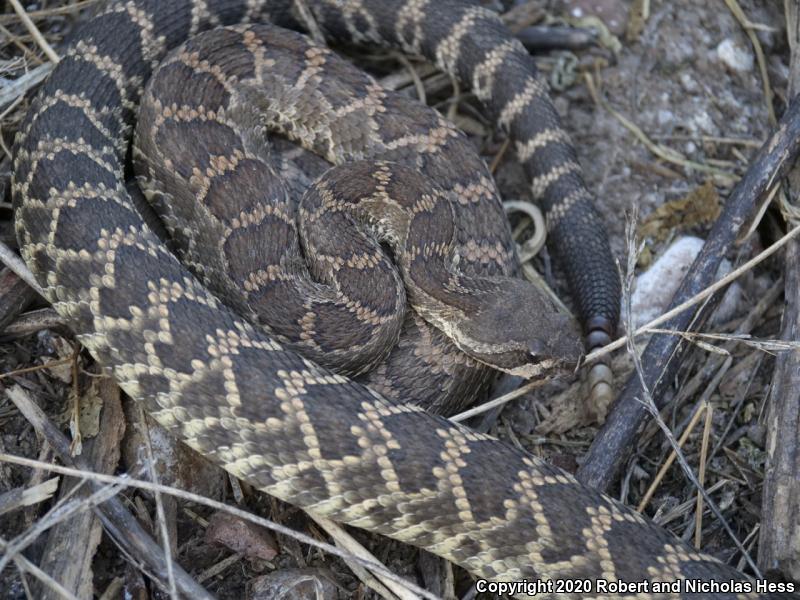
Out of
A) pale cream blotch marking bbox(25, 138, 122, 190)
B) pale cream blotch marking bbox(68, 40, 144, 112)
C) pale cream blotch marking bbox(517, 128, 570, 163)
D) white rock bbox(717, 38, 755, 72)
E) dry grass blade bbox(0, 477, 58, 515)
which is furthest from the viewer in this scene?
white rock bbox(717, 38, 755, 72)

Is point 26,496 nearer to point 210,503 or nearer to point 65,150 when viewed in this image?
point 210,503

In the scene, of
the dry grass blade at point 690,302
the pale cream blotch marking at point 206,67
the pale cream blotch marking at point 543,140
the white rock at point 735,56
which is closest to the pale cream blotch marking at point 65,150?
the pale cream blotch marking at point 206,67

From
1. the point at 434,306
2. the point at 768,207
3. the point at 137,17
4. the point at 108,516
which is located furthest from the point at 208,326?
the point at 768,207

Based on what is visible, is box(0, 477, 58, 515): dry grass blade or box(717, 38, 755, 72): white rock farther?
box(717, 38, 755, 72): white rock

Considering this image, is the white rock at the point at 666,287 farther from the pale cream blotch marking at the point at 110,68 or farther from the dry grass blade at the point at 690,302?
the pale cream blotch marking at the point at 110,68

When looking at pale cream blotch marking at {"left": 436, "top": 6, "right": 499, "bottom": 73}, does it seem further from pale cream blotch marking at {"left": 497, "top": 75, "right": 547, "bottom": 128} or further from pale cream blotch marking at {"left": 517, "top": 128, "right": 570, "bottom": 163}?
pale cream blotch marking at {"left": 517, "top": 128, "right": 570, "bottom": 163}

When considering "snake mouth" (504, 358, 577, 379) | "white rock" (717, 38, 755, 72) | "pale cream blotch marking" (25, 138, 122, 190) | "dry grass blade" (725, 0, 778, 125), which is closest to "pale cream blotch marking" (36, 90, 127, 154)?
"pale cream blotch marking" (25, 138, 122, 190)

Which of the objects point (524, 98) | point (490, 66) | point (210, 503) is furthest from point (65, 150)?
point (524, 98)
